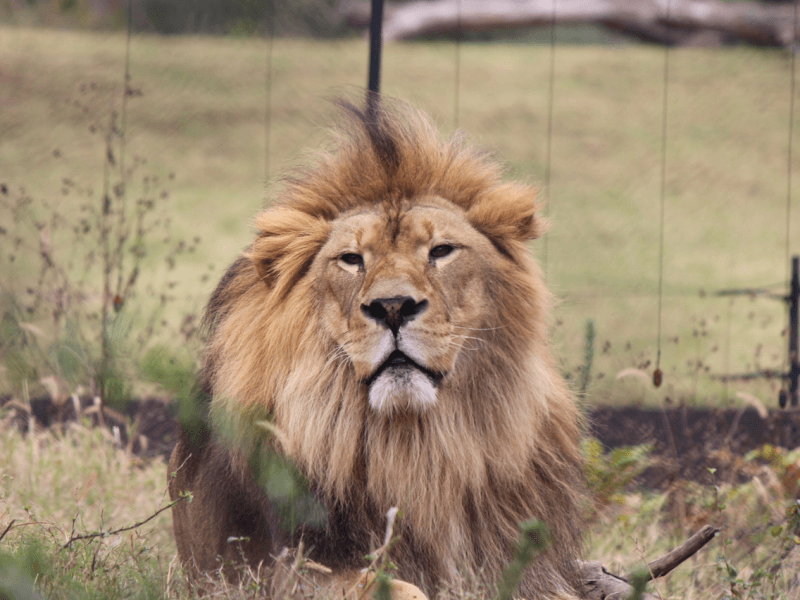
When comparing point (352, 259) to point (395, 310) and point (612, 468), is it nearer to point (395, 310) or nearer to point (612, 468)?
point (395, 310)

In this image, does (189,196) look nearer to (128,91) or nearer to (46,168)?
(46,168)

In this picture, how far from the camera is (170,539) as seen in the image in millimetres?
4035

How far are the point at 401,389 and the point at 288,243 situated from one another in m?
0.69

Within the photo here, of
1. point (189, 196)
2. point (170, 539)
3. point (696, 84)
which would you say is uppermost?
point (696, 84)

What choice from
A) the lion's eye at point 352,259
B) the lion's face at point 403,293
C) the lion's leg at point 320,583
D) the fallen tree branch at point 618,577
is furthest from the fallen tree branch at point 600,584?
the lion's eye at point 352,259

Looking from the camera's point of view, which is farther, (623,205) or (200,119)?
(623,205)

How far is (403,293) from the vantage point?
248 cm

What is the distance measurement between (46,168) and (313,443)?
218 inches

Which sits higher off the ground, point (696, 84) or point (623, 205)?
point (696, 84)

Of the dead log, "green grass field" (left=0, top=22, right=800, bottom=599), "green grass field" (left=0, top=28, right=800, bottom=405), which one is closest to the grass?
"green grass field" (left=0, top=22, right=800, bottom=599)

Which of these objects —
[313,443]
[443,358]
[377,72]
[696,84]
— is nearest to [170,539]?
[313,443]

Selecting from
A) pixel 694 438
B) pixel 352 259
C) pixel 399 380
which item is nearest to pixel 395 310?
pixel 399 380

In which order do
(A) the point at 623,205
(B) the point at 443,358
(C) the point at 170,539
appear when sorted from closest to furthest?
(B) the point at 443,358 < (C) the point at 170,539 < (A) the point at 623,205

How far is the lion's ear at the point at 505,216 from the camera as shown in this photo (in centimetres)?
289
